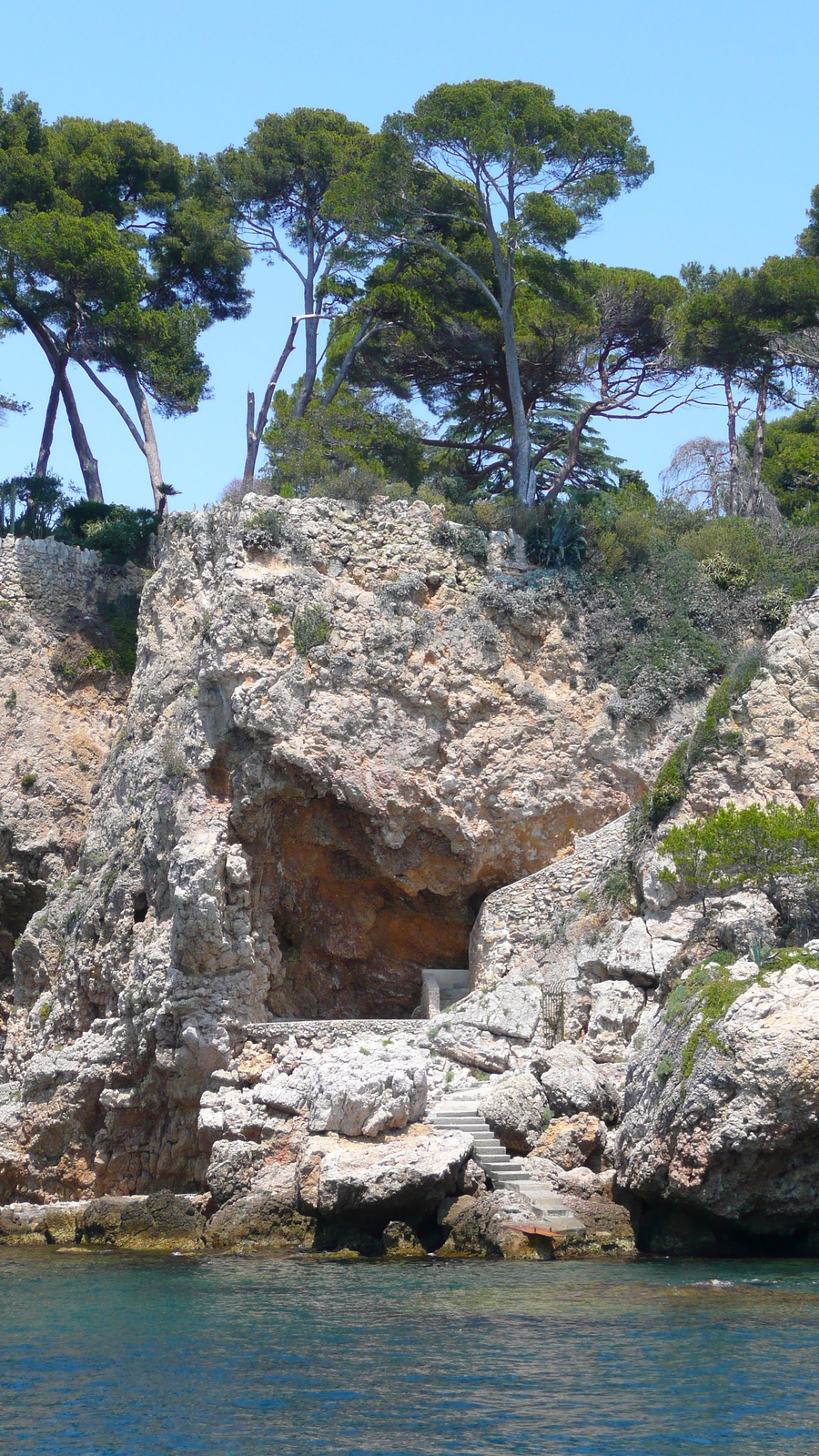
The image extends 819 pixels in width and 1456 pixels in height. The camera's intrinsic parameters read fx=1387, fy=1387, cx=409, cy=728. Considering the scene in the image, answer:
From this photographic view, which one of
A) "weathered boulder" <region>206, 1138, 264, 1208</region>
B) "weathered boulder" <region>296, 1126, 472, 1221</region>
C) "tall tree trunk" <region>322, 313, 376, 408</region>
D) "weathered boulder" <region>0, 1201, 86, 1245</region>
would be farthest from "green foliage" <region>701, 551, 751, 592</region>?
"weathered boulder" <region>0, 1201, 86, 1245</region>

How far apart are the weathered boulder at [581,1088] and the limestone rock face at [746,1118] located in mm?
1909

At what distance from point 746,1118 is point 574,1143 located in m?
3.53

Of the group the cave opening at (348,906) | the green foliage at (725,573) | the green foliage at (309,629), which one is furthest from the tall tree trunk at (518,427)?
the cave opening at (348,906)

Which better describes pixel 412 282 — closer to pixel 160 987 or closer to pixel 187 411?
pixel 187 411

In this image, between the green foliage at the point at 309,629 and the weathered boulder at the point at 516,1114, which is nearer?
the weathered boulder at the point at 516,1114

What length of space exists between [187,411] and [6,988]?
47.1ft

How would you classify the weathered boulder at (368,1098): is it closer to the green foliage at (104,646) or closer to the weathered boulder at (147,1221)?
the weathered boulder at (147,1221)

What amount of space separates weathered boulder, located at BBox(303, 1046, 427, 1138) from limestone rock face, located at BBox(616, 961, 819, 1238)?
3.43m

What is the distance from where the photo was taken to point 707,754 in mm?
23109

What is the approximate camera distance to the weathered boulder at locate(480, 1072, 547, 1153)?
2022 cm

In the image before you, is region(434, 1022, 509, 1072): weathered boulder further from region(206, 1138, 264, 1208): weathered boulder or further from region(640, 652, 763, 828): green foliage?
region(640, 652, 763, 828): green foliage

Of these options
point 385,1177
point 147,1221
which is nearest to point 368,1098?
point 385,1177

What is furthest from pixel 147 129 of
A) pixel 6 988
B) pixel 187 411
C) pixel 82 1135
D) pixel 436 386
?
pixel 82 1135

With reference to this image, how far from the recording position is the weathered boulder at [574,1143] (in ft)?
65.5
